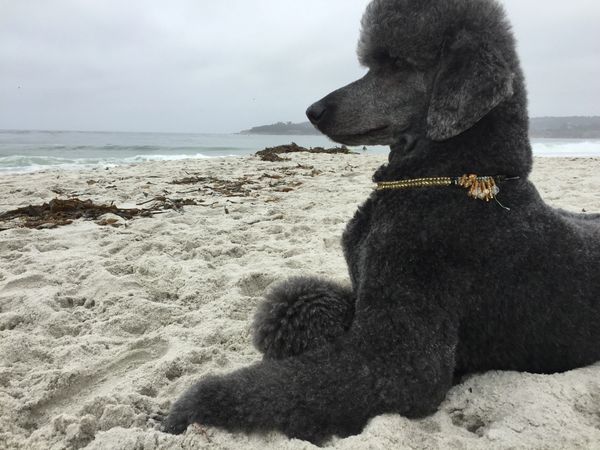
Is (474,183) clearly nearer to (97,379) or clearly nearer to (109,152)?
(97,379)

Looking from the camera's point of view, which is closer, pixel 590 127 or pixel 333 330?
pixel 333 330

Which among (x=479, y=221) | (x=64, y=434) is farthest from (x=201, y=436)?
(x=479, y=221)

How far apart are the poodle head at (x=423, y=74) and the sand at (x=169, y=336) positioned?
1165 mm

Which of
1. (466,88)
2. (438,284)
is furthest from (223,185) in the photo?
(438,284)

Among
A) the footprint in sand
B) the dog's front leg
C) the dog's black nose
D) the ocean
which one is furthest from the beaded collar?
the ocean

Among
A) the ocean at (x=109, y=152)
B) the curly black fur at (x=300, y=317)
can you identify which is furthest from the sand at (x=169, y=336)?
the ocean at (x=109, y=152)

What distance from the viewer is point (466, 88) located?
1.94 m

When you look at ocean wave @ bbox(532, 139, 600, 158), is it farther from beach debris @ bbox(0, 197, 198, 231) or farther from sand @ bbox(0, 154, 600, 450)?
sand @ bbox(0, 154, 600, 450)

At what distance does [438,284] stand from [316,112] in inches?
42.9

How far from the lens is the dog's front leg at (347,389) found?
1735 millimetres

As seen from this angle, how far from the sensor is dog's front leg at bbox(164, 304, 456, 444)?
1.74 metres

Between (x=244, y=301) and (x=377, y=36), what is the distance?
1870mm

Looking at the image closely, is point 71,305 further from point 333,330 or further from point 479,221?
point 479,221

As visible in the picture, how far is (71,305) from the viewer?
3.19 meters
